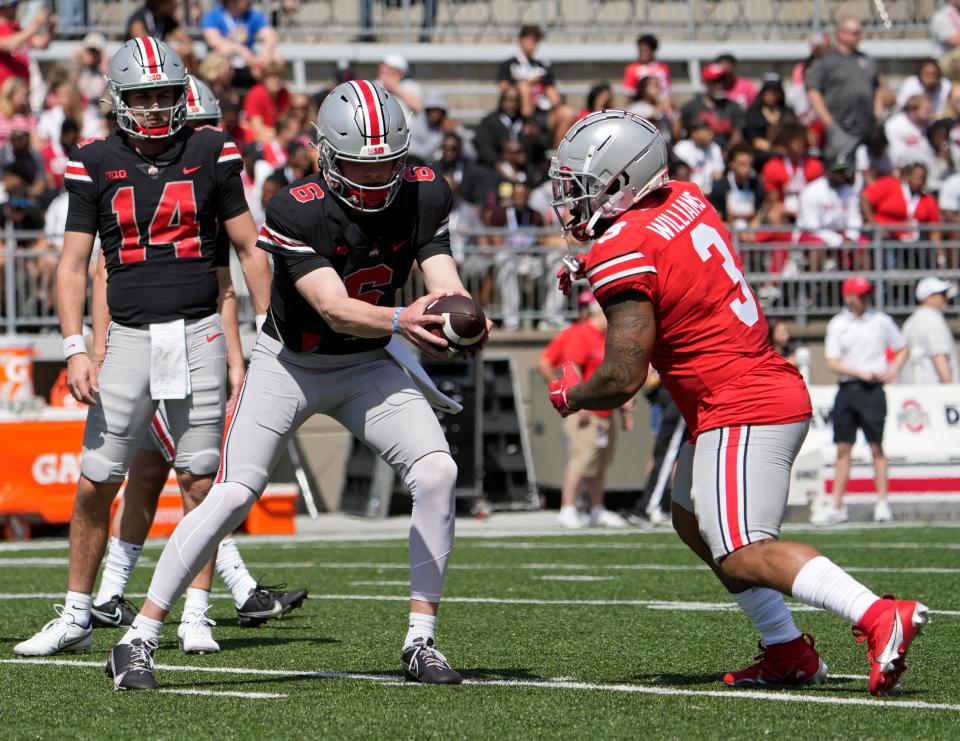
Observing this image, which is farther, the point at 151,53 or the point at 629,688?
the point at 151,53

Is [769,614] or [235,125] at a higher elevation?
[235,125]

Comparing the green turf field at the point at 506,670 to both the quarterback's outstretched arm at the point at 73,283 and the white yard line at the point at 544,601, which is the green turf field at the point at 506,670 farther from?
the quarterback's outstretched arm at the point at 73,283

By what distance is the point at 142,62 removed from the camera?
6.66 meters

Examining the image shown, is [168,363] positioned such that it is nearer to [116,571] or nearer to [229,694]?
[116,571]

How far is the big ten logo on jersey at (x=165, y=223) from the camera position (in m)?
6.71

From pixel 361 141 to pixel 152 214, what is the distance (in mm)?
1292

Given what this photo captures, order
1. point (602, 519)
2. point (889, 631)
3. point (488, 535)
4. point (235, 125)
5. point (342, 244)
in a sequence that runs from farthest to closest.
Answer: point (235, 125)
point (602, 519)
point (488, 535)
point (342, 244)
point (889, 631)

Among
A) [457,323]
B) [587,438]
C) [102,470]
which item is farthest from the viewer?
[587,438]

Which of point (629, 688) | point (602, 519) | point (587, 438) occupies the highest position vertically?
point (629, 688)

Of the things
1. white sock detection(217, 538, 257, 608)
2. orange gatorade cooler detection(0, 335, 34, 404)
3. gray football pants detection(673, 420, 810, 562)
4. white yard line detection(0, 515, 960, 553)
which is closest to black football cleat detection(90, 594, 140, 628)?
white sock detection(217, 538, 257, 608)

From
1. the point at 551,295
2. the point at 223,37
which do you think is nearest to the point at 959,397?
the point at 551,295

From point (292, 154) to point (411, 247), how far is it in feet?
33.8

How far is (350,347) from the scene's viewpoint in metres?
6.04

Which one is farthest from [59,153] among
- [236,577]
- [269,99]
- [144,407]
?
[144,407]
